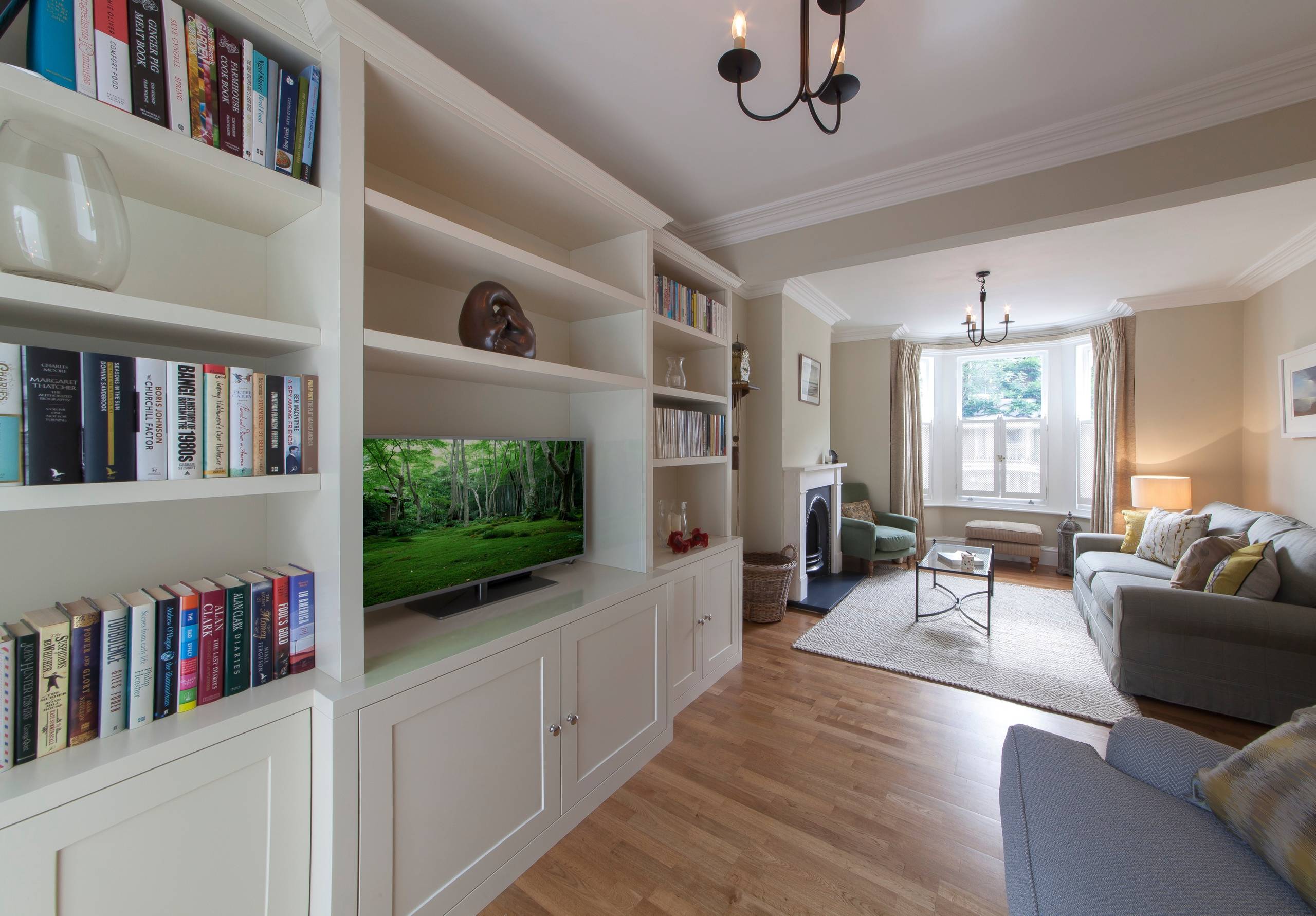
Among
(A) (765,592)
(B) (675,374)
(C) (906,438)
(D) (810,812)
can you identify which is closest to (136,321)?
(B) (675,374)

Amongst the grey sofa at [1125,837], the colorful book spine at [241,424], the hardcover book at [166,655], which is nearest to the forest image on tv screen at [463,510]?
the colorful book spine at [241,424]

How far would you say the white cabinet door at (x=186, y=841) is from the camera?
84 cm

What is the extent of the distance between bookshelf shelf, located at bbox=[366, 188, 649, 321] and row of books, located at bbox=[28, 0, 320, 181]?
21 centimetres

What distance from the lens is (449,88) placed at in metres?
1.39

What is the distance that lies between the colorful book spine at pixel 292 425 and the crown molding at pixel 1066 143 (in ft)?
8.23

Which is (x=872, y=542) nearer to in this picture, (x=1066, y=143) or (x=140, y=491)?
(x=1066, y=143)

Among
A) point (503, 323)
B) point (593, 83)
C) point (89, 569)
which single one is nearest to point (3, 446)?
point (89, 569)

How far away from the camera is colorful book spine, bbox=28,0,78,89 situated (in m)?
0.89

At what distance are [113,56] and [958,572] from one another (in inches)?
167

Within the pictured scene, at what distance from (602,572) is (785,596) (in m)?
2.00

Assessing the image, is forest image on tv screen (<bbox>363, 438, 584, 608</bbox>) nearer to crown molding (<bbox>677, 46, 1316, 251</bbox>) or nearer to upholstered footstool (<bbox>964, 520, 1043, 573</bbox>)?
crown molding (<bbox>677, 46, 1316, 251</bbox>)

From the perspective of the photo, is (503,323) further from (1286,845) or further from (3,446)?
(1286,845)

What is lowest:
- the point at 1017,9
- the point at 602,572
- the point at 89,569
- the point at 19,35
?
the point at 602,572

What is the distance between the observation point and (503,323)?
1679 millimetres
